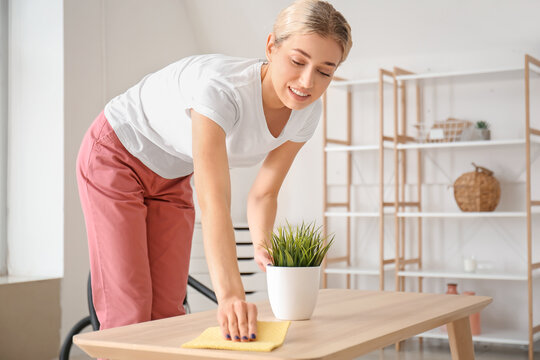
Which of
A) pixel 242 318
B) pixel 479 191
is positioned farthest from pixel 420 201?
pixel 242 318

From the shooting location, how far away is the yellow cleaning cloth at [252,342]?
0.99 m

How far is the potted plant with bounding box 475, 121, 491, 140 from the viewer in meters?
3.71

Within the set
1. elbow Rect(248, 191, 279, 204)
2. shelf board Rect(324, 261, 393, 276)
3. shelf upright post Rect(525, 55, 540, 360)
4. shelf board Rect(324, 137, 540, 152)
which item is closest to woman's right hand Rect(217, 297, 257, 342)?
elbow Rect(248, 191, 279, 204)

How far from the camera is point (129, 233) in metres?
1.61

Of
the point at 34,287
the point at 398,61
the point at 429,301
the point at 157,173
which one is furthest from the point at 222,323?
the point at 398,61

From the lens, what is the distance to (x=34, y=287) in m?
3.44

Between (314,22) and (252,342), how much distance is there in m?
0.59

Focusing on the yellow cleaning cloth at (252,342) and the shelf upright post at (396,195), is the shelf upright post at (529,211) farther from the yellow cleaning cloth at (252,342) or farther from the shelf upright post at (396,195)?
the yellow cleaning cloth at (252,342)

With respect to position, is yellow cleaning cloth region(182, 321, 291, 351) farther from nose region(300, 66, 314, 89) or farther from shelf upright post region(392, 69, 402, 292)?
shelf upright post region(392, 69, 402, 292)

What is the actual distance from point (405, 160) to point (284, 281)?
3.01m

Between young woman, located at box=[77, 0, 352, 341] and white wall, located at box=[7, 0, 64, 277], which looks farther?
white wall, located at box=[7, 0, 64, 277]

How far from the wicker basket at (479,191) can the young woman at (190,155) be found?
2.21 meters

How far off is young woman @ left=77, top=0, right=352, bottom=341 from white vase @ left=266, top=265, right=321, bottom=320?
118mm

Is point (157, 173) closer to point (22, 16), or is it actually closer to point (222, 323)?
point (222, 323)
